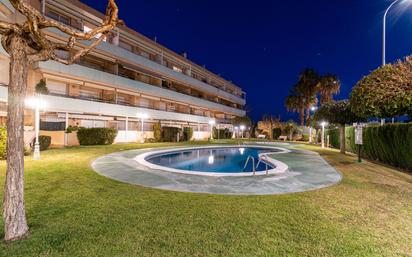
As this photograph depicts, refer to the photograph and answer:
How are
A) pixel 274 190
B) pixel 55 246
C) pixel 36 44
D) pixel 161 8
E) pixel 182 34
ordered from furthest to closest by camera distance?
pixel 182 34 → pixel 161 8 → pixel 274 190 → pixel 36 44 → pixel 55 246

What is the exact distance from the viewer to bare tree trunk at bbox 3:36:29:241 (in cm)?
279

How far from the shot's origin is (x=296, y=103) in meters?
40.7

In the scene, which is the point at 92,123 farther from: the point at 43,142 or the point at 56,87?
the point at 43,142

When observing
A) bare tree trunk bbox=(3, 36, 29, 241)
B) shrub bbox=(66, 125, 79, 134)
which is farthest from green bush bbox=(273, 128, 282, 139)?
bare tree trunk bbox=(3, 36, 29, 241)

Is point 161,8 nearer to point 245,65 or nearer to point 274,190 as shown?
point 245,65

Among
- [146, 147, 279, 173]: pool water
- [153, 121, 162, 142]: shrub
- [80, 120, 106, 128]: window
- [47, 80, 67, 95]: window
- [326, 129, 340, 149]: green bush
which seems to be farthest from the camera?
[153, 121, 162, 142]: shrub

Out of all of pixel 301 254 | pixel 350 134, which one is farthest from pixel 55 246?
pixel 350 134

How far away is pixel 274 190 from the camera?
5484mm

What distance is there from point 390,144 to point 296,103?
104 ft

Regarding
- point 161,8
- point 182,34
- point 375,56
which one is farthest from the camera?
point 182,34

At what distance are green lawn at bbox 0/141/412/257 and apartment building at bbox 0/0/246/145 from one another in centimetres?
1475

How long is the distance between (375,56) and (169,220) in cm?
7826

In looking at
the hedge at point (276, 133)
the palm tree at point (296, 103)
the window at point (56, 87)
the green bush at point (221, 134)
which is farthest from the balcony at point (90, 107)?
the palm tree at point (296, 103)

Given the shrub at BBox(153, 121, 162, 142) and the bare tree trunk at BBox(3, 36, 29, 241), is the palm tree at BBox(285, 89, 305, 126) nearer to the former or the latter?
the shrub at BBox(153, 121, 162, 142)
